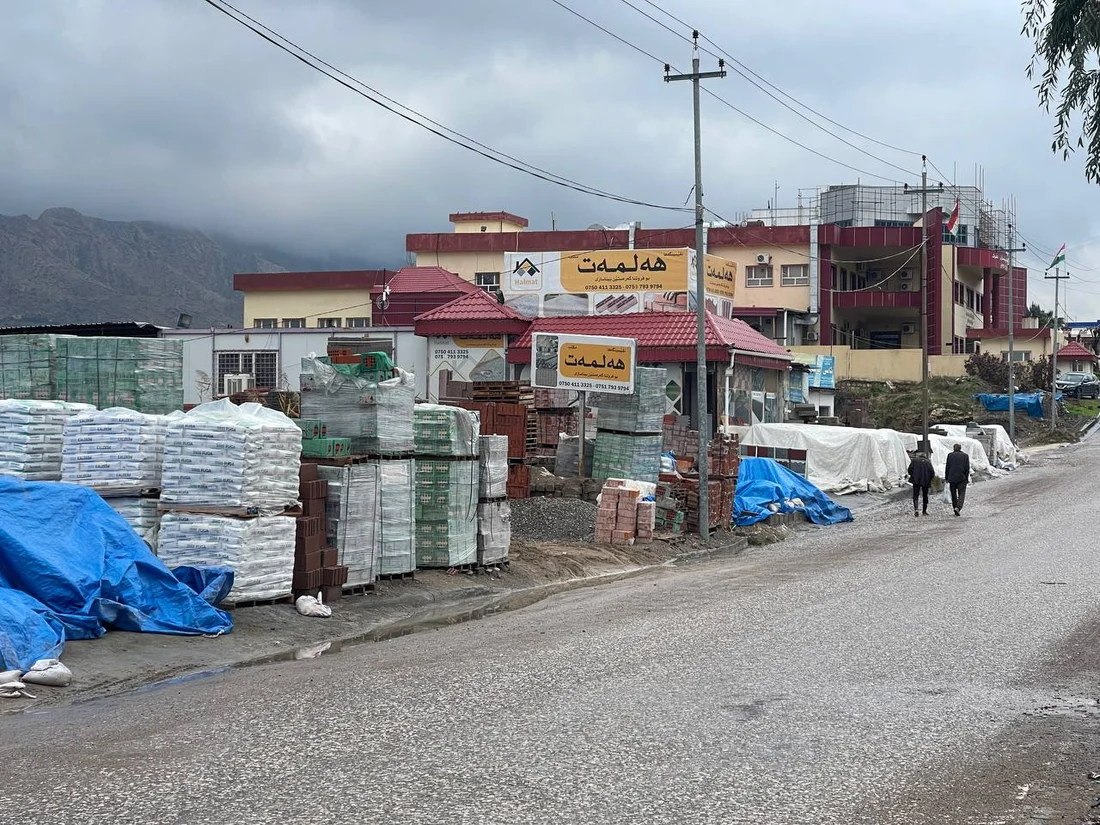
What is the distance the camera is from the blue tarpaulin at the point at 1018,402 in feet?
214

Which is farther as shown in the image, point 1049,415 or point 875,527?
point 1049,415

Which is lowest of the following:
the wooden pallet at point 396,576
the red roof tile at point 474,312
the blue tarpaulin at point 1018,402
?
the wooden pallet at point 396,576

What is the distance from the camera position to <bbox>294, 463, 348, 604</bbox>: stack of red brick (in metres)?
14.1

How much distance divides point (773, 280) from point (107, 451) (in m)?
63.2

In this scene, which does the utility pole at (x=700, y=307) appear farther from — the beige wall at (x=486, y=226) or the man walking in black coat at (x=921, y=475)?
the beige wall at (x=486, y=226)

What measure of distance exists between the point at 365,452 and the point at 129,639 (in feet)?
15.2

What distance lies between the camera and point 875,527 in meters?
27.8

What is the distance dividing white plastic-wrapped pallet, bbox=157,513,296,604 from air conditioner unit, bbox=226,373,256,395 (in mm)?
28047

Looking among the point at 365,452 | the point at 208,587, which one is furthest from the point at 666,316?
the point at 208,587

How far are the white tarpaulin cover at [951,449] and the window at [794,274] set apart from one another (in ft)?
87.2

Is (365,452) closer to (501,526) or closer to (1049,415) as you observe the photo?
(501,526)

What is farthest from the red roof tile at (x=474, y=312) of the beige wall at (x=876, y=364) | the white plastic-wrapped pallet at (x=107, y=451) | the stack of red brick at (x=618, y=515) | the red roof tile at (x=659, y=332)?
the beige wall at (x=876, y=364)

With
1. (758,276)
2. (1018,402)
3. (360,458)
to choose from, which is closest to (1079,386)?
(1018,402)

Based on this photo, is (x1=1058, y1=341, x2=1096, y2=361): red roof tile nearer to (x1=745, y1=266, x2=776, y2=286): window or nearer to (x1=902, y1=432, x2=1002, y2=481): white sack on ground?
(x1=745, y1=266, x2=776, y2=286): window
